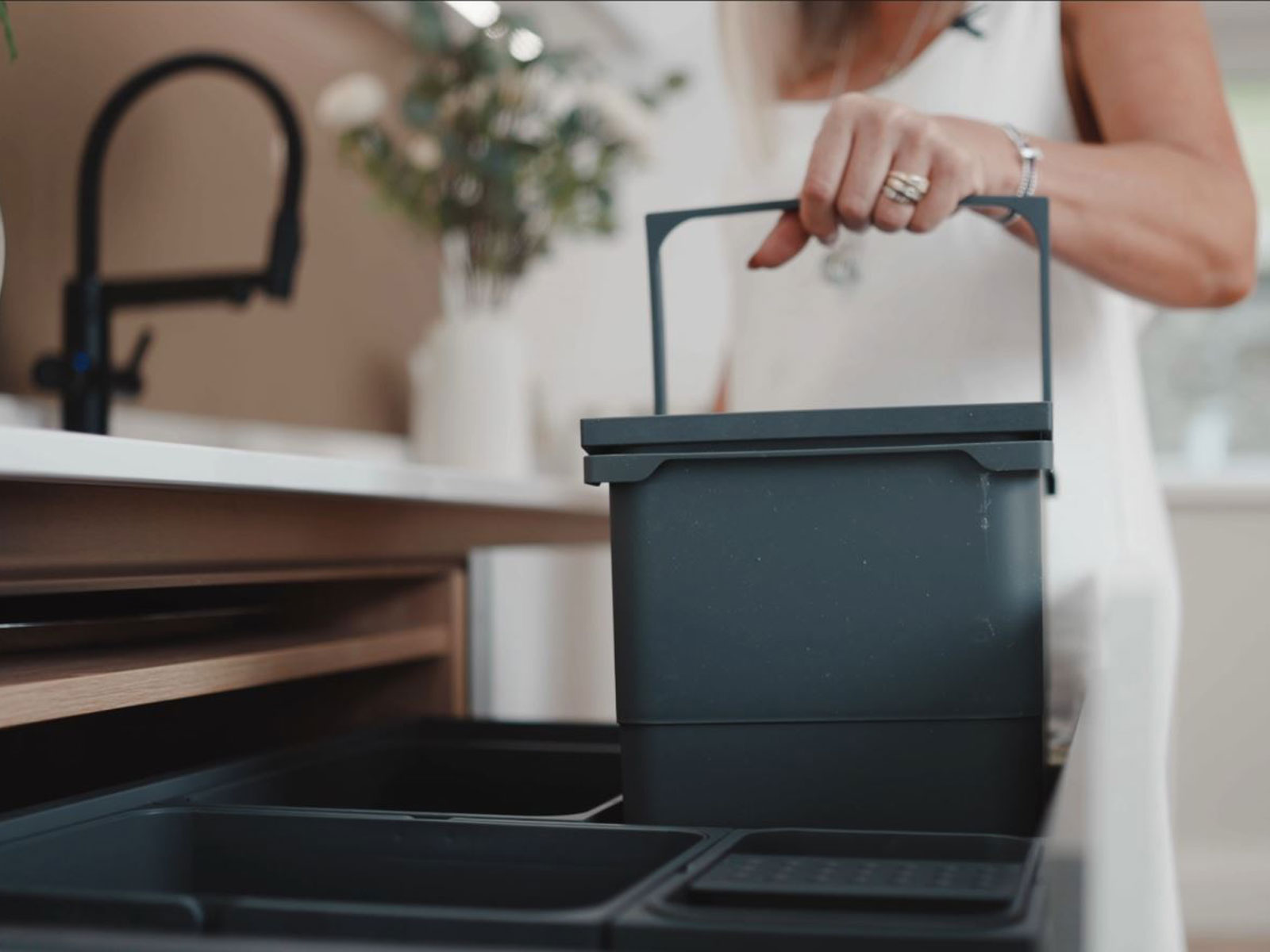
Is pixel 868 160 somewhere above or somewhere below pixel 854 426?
above

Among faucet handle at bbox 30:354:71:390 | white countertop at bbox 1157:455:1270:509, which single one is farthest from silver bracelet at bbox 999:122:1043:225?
white countertop at bbox 1157:455:1270:509

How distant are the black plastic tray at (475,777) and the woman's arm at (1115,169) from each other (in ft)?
1.24

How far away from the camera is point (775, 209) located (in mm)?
838

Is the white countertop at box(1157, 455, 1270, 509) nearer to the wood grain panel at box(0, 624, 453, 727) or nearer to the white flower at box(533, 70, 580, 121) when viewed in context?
the white flower at box(533, 70, 580, 121)

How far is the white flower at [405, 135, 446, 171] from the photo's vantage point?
2.26 metres

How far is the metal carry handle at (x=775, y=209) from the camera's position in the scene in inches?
31.1

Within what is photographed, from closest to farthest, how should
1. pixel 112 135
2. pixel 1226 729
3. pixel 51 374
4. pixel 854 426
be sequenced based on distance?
pixel 854 426, pixel 51 374, pixel 112 135, pixel 1226 729

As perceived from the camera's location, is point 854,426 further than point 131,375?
No

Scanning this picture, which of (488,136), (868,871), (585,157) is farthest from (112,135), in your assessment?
(585,157)

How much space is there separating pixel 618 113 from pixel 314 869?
1792 mm

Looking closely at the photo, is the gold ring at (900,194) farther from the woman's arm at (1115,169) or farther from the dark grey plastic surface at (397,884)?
the dark grey plastic surface at (397,884)

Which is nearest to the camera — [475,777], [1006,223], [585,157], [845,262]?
[1006,223]

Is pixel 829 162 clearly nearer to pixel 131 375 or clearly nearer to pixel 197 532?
pixel 197 532

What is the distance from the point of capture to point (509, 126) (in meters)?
2.30
